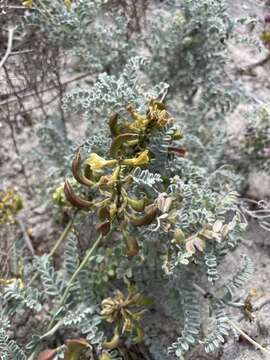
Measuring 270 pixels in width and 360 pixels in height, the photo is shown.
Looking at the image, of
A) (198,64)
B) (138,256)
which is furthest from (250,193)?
(138,256)

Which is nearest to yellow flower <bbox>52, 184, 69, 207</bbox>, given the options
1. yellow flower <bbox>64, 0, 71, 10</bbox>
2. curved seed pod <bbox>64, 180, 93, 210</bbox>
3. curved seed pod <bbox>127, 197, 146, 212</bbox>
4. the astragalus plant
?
the astragalus plant

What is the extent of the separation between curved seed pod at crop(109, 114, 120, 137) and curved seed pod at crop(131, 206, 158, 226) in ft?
0.83

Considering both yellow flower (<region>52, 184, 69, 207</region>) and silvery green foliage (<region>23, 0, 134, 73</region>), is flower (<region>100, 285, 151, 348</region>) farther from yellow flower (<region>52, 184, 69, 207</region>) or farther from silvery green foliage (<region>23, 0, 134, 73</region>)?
silvery green foliage (<region>23, 0, 134, 73</region>)

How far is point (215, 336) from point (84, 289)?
0.47 meters

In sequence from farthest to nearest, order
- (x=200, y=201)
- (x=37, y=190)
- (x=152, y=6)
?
(x=152, y=6) < (x=37, y=190) < (x=200, y=201)

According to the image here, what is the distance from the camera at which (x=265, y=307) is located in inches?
73.5

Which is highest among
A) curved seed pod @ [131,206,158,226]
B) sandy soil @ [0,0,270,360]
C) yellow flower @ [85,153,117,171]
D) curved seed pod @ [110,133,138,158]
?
curved seed pod @ [110,133,138,158]

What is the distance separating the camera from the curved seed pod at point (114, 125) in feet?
5.04

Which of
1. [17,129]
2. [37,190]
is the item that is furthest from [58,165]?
[17,129]

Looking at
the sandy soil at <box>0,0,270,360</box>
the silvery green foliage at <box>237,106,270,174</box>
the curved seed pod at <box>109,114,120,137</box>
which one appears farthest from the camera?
the silvery green foliage at <box>237,106,270,174</box>

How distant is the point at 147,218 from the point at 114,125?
0.95 ft

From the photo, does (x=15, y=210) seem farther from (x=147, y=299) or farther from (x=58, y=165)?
(x=147, y=299)

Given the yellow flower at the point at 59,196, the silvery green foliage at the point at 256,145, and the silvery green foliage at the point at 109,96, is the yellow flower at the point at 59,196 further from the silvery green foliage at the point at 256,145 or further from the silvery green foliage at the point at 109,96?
the silvery green foliage at the point at 256,145

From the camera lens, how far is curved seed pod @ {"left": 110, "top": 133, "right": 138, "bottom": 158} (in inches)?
57.1
